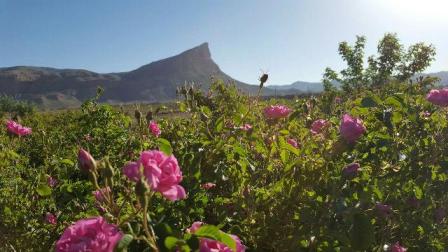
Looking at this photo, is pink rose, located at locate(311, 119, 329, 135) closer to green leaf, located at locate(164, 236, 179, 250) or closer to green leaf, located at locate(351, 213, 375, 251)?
green leaf, located at locate(351, 213, 375, 251)

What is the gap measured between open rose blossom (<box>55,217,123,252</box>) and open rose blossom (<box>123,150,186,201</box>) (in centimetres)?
15

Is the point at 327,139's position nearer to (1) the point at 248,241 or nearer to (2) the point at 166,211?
(1) the point at 248,241

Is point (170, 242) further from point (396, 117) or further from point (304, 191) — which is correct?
point (396, 117)

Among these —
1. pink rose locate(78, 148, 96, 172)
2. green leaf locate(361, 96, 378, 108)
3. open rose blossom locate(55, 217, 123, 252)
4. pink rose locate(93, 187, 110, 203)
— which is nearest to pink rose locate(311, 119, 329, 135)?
green leaf locate(361, 96, 378, 108)

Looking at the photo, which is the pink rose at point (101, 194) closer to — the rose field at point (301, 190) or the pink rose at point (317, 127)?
the rose field at point (301, 190)

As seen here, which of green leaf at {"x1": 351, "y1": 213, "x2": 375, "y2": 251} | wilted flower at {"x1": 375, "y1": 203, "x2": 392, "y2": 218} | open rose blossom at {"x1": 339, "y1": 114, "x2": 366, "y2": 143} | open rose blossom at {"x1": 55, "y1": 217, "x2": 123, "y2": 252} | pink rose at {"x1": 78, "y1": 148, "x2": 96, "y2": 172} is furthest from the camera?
open rose blossom at {"x1": 339, "y1": 114, "x2": 366, "y2": 143}

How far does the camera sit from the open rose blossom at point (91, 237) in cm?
107

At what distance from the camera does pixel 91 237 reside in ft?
3.61

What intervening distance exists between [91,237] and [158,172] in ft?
0.78

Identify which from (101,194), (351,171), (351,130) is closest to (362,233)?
(351,171)

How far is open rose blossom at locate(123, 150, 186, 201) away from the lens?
1216 millimetres

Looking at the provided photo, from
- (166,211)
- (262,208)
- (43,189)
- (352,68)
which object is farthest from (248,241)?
(352,68)

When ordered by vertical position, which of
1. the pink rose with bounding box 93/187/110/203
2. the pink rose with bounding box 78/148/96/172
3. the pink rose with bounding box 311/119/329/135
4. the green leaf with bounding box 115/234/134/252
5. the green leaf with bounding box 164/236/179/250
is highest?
the pink rose with bounding box 78/148/96/172

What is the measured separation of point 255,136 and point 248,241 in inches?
21.9
